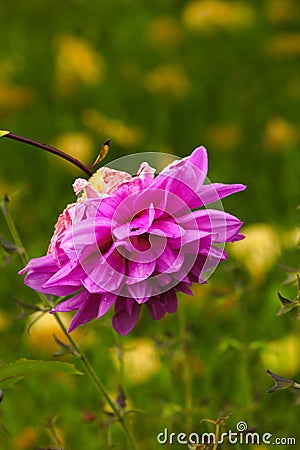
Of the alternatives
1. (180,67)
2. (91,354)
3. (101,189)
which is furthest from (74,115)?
(101,189)

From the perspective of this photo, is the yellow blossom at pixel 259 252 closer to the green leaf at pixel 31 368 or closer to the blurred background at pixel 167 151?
the blurred background at pixel 167 151

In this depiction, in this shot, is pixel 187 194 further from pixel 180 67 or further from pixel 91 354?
pixel 180 67

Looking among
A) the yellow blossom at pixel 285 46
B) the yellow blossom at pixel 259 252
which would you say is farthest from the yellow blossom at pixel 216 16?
the yellow blossom at pixel 259 252

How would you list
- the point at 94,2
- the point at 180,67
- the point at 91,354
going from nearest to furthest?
the point at 91,354 < the point at 180,67 < the point at 94,2

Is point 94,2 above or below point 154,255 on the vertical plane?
above

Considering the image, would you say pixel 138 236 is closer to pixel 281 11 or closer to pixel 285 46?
pixel 285 46
